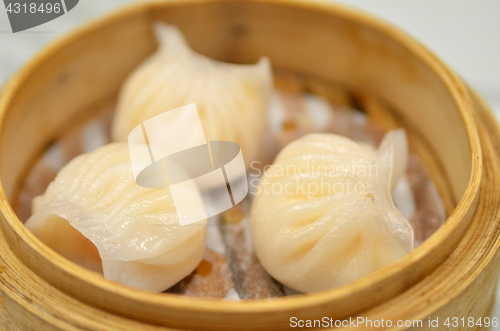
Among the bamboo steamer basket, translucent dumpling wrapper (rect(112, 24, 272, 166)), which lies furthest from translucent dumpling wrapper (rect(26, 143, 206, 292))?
translucent dumpling wrapper (rect(112, 24, 272, 166))

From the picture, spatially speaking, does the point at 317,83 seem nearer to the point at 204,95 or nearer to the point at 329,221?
the point at 204,95

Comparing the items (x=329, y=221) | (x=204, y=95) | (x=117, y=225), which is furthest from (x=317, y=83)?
(x=117, y=225)

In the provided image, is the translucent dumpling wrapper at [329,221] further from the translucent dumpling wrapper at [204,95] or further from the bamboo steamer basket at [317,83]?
the translucent dumpling wrapper at [204,95]

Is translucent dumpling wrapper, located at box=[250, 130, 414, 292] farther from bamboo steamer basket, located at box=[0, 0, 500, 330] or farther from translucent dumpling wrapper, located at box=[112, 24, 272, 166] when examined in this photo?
translucent dumpling wrapper, located at box=[112, 24, 272, 166]

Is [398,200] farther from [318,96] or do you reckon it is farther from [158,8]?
[158,8]

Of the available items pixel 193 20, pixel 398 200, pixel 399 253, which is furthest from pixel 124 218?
pixel 193 20
